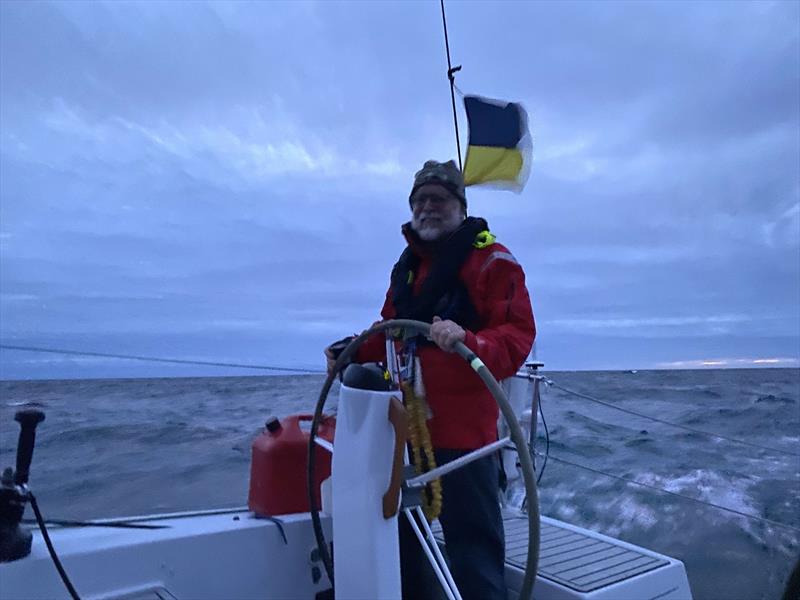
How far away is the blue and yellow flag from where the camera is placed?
303 centimetres

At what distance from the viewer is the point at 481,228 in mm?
1991

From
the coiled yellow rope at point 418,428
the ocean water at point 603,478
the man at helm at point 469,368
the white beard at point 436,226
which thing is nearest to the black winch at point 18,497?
the ocean water at point 603,478

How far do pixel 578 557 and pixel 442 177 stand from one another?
1527 millimetres

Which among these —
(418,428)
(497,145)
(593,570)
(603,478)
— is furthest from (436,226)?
(603,478)

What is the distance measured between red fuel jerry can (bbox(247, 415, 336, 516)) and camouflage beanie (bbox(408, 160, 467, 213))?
1003 millimetres

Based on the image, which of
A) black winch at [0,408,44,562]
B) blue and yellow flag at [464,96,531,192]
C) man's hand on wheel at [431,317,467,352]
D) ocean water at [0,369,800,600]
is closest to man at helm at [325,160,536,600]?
man's hand on wheel at [431,317,467,352]

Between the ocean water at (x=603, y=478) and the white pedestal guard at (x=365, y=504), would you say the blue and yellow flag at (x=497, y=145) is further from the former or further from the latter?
the white pedestal guard at (x=365, y=504)

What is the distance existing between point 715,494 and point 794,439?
353cm

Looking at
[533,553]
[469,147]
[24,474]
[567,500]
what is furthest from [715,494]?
[24,474]

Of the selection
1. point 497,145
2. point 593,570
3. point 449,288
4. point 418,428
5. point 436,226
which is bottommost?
point 593,570

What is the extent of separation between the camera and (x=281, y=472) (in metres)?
2.21

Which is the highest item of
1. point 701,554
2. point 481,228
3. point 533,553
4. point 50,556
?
point 481,228

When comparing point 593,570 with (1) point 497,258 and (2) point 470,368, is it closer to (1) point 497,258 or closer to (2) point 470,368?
(2) point 470,368

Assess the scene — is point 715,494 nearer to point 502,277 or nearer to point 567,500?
point 567,500
